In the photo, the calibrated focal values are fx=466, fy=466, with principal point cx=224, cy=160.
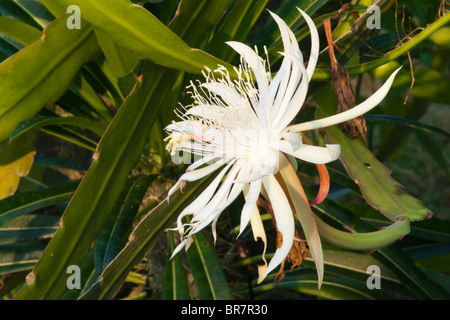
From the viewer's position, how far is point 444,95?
1.03 metres

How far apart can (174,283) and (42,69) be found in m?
0.45

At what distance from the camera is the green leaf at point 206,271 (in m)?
0.83

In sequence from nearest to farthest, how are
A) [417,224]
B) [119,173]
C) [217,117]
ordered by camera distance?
[217,117] < [119,173] < [417,224]

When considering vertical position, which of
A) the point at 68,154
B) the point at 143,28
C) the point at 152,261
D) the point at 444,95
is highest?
the point at 68,154

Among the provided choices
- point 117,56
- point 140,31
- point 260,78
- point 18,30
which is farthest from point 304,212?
point 18,30

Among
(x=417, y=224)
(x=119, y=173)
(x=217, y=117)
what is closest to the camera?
(x=217, y=117)

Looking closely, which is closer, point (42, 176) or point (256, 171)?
point (256, 171)

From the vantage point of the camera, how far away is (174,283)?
0.88m

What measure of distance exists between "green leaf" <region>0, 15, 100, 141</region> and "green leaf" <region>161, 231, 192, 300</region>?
1.12 feet

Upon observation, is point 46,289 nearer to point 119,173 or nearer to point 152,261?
point 119,173

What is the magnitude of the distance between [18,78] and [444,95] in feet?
2.82

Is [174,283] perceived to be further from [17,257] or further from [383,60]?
[383,60]

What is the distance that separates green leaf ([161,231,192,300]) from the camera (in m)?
0.87

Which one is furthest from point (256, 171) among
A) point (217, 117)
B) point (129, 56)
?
point (129, 56)
